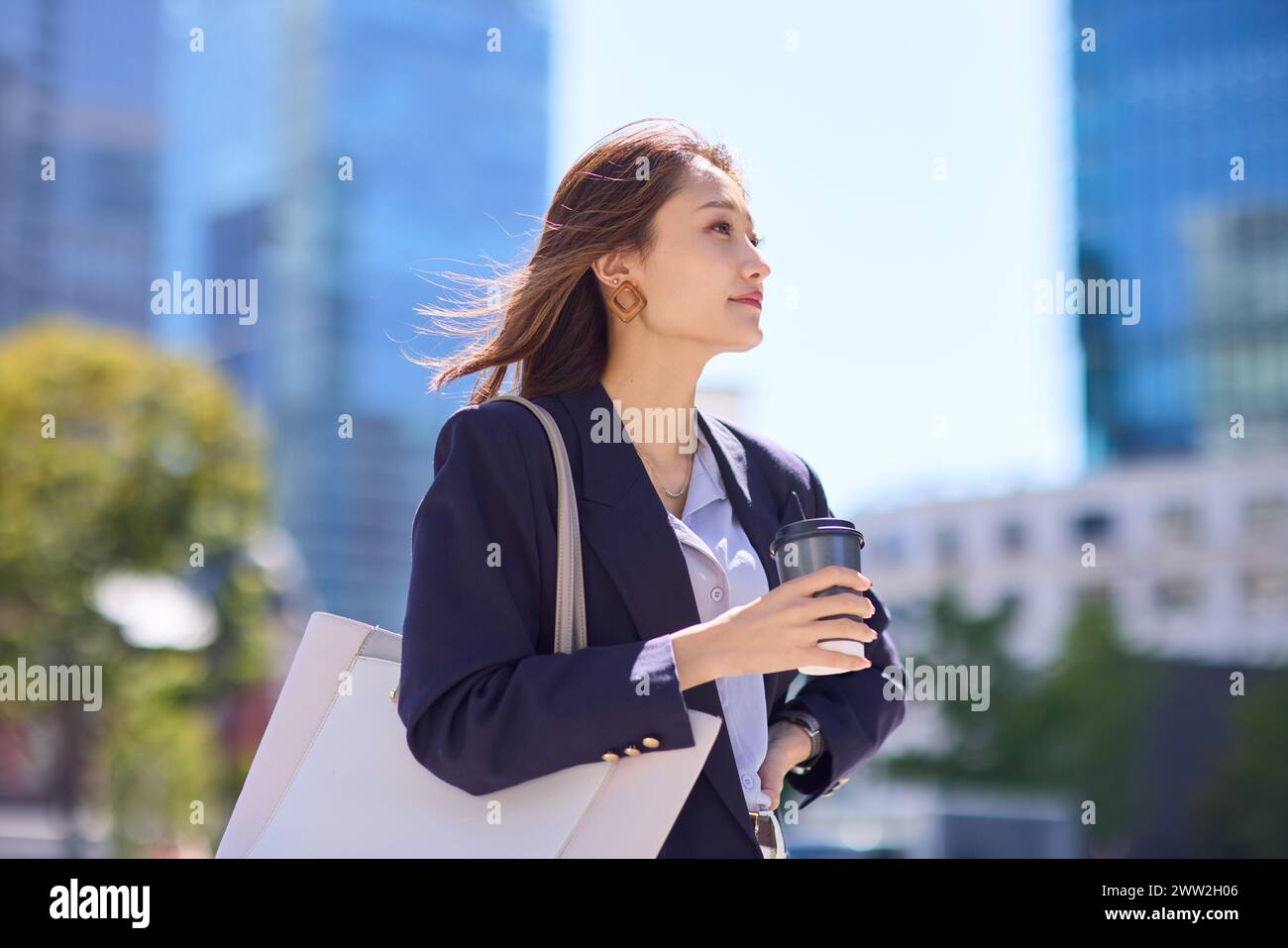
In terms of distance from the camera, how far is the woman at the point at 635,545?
240 centimetres

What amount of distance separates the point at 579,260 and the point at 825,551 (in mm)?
892

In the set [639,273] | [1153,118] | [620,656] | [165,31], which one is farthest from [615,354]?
[165,31]

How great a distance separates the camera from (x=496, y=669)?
2.46m

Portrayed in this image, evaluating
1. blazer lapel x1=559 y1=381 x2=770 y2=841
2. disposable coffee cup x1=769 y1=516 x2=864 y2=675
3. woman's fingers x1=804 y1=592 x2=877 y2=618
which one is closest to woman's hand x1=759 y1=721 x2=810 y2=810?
blazer lapel x1=559 y1=381 x2=770 y2=841

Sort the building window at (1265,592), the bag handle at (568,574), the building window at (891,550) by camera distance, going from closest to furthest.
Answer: the bag handle at (568,574) < the building window at (1265,592) < the building window at (891,550)

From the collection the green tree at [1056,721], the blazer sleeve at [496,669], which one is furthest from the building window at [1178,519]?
the blazer sleeve at [496,669]

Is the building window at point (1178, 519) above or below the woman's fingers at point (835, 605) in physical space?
above

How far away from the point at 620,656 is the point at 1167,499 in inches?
2844

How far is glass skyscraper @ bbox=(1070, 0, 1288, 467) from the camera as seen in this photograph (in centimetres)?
7019

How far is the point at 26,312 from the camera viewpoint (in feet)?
303

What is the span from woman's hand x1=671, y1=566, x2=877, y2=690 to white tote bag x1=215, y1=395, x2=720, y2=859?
4.0 inches

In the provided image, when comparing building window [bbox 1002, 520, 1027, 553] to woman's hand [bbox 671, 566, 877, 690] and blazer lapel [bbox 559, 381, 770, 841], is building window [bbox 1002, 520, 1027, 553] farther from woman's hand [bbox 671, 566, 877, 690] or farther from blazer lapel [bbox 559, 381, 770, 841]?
woman's hand [bbox 671, 566, 877, 690]

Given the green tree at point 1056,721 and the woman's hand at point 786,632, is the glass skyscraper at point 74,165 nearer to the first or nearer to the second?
the green tree at point 1056,721

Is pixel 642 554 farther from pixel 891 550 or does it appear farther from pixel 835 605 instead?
pixel 891 550
